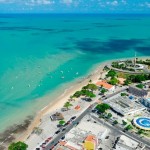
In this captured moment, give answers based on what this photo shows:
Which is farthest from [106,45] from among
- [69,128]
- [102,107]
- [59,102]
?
[69,128]

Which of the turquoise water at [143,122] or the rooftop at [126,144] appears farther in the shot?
the turquoise water at [143,122]

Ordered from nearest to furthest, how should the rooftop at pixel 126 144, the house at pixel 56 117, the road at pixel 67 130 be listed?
1. the rooftop at pixel 126 144
2. the road at pixel 67 130
3. the house at pixel 56 117

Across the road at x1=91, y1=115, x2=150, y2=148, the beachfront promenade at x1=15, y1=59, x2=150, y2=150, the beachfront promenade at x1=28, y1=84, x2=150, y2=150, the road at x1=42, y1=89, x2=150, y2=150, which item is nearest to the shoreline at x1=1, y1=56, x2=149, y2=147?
the beachfront promenade at x1=15, y1=59, x2=150, y2=150

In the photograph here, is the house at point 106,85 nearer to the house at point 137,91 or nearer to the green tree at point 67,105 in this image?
the house at point 137,91

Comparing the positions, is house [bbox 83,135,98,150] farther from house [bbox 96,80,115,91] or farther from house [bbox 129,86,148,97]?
house [bbox 96,80,115,91]

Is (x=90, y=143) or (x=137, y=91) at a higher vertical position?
(x=137, y=91)

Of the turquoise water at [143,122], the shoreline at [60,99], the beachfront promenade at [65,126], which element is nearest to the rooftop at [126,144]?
the beachfront promenade at [65,126]

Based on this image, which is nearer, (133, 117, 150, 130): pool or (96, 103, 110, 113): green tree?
(133, 117, 150, 130): pool

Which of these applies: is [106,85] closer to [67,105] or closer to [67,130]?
[67,105]

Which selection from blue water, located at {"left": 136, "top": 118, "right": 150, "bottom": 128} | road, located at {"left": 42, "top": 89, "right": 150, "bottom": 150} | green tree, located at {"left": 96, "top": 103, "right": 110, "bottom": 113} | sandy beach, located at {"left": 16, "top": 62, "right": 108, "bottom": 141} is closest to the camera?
road, located at {"left": 42, "top": 89, "right": 150, "bottom": 150}
